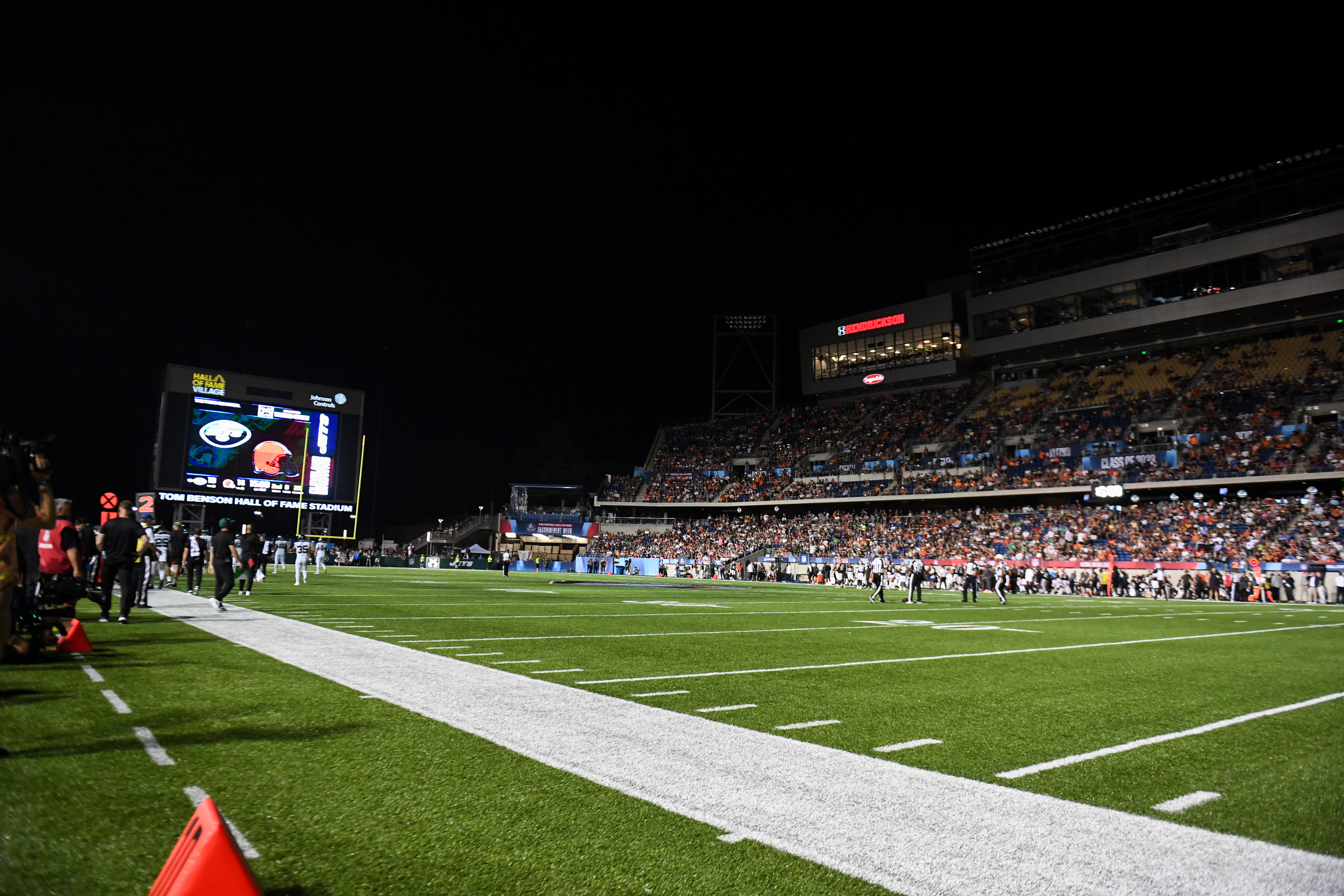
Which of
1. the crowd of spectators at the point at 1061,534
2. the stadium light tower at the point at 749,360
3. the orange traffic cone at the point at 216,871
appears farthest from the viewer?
the stadium light tower at the point at 749,360

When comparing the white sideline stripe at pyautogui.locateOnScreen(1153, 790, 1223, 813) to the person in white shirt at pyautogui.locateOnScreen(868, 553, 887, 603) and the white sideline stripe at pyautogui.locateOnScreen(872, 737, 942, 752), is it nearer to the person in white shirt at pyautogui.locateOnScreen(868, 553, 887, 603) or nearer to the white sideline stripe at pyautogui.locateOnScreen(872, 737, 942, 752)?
the white sideline stripe at pyautogui.locateOnScreen(872, 737, 942, 752)

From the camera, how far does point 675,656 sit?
9305 millimetres

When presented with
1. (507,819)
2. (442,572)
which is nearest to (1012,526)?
(442,572)

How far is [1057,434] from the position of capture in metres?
48.6

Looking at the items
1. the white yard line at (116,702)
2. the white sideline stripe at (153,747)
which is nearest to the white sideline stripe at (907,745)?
the white sideline stripe at (153,747)

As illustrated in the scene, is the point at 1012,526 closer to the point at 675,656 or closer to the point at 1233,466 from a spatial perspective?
the point at 1233,466

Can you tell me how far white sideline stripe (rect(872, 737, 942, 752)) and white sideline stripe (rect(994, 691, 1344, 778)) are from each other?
2.15 ft

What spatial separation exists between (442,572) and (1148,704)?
43.3 meters

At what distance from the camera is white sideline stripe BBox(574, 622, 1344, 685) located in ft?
24.4

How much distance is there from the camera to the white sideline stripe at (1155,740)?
14.1 feet

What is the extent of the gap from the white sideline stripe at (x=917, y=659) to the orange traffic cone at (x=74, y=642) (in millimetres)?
5586

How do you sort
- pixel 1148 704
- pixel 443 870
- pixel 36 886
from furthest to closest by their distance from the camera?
pixel 1148 704, pixel 443 870, pixel 36 886

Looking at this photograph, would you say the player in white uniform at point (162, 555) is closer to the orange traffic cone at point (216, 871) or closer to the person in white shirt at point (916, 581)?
the person in white shirt at point (916, 581)

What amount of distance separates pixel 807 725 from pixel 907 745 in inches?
31.4
